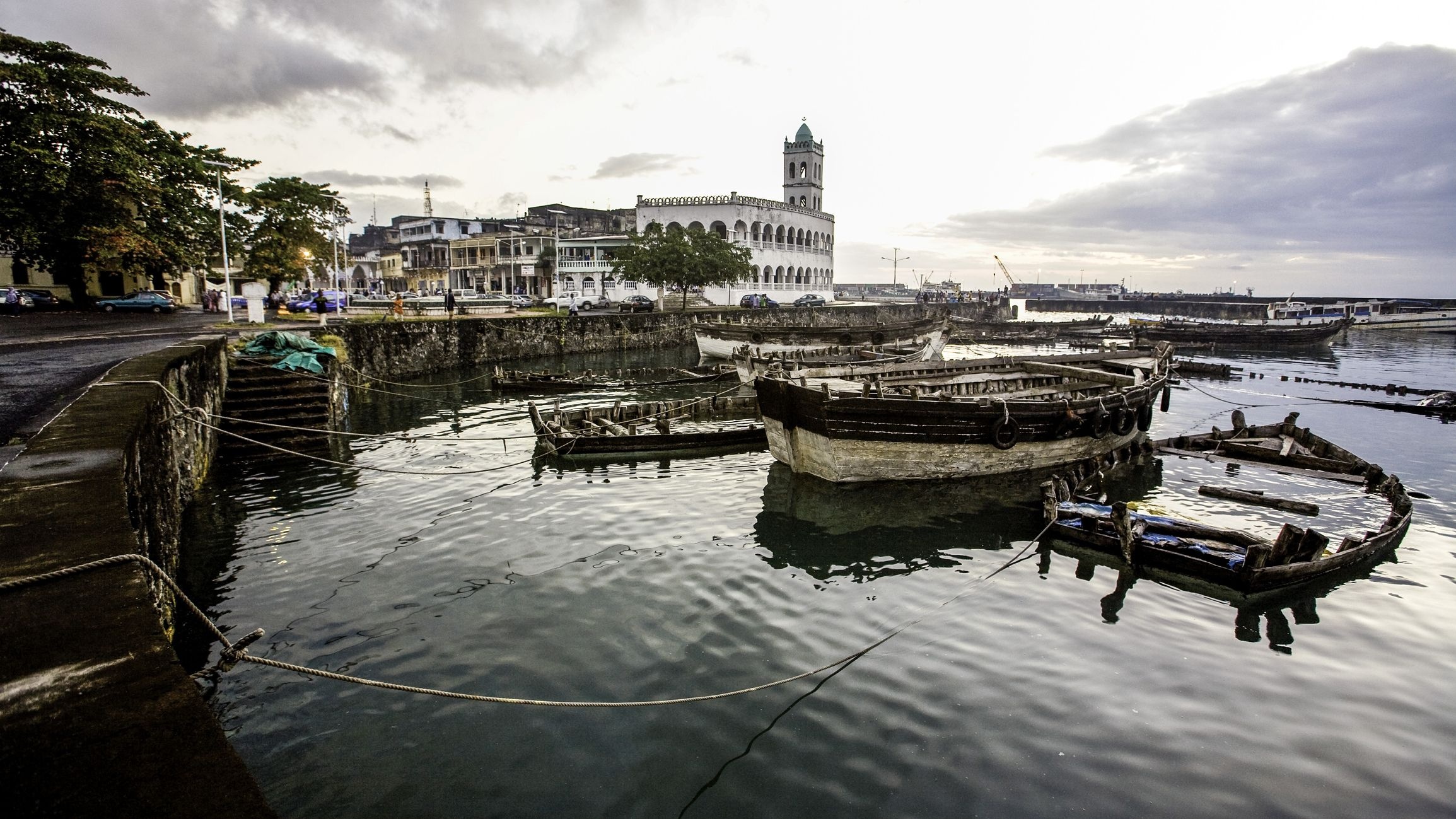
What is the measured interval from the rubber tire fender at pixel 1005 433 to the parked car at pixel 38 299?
42.5 meters

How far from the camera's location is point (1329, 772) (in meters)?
6.47

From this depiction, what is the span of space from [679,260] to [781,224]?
26.4 m

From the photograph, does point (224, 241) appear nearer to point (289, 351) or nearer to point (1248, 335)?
point (289, 351)

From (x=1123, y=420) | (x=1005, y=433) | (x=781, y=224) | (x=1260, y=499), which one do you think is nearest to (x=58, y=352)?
(x=1005, y=433)

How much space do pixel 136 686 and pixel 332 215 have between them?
52682 mm

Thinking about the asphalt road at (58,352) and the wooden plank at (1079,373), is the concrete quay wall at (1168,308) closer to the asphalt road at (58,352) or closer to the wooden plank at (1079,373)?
the wooden plank at (1079,373)

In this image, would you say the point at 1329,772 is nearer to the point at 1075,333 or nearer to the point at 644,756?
the point at 644,756

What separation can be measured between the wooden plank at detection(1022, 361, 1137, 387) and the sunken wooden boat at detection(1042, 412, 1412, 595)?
473 cm

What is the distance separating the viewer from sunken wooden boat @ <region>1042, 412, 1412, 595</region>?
32.3 feet

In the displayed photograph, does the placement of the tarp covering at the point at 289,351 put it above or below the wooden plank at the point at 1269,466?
above

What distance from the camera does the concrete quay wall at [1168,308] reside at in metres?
103

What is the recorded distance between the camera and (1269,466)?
56.1 feet

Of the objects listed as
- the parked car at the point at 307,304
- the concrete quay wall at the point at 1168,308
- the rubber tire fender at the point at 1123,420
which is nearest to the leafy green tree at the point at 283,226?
the parked car at the point at 307,304

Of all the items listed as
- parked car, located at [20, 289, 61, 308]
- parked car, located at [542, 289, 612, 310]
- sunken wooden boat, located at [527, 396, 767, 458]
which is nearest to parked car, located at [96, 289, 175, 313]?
parked car, located at [20, 289, 61, 308]
